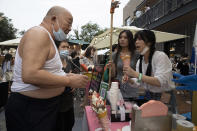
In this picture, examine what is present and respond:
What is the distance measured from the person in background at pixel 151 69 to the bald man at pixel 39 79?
0.64 metres

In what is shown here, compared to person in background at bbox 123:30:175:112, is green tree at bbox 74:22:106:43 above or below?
above

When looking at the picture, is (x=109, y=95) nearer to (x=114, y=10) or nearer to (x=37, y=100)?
(x=37, y=100)

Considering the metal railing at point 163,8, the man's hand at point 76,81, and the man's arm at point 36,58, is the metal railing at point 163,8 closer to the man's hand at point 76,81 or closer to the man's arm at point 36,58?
the man's hand at point 76,81

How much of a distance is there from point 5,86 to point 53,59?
147 inches

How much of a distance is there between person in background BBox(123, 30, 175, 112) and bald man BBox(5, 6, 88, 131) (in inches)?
A: 25.3

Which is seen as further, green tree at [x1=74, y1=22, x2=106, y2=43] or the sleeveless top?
green tree at [x1=74, y1=22, x2=106, y2=43]

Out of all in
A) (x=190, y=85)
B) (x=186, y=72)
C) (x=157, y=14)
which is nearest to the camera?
(x=190, y=85)

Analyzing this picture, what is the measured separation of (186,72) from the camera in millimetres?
6562

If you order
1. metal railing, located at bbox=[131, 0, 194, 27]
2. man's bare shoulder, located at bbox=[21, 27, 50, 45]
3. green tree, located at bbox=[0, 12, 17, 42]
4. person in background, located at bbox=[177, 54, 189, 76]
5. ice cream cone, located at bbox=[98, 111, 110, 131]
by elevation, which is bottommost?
ice cream cone, located at bbox=[98, 111, 110, 131]

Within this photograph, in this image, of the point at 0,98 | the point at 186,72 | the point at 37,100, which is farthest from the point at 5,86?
the point at 186,72

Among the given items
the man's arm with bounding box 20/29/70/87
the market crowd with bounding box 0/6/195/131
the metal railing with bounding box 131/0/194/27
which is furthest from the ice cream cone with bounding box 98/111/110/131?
the metal railing with bounding box 131/0/194/27

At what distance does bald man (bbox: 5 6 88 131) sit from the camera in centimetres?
101

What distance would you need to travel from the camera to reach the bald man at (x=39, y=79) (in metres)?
1.01

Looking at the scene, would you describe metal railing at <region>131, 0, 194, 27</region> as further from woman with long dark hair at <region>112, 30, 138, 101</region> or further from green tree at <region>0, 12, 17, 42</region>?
green tree at <region>0, 12, 17, 42</region>
